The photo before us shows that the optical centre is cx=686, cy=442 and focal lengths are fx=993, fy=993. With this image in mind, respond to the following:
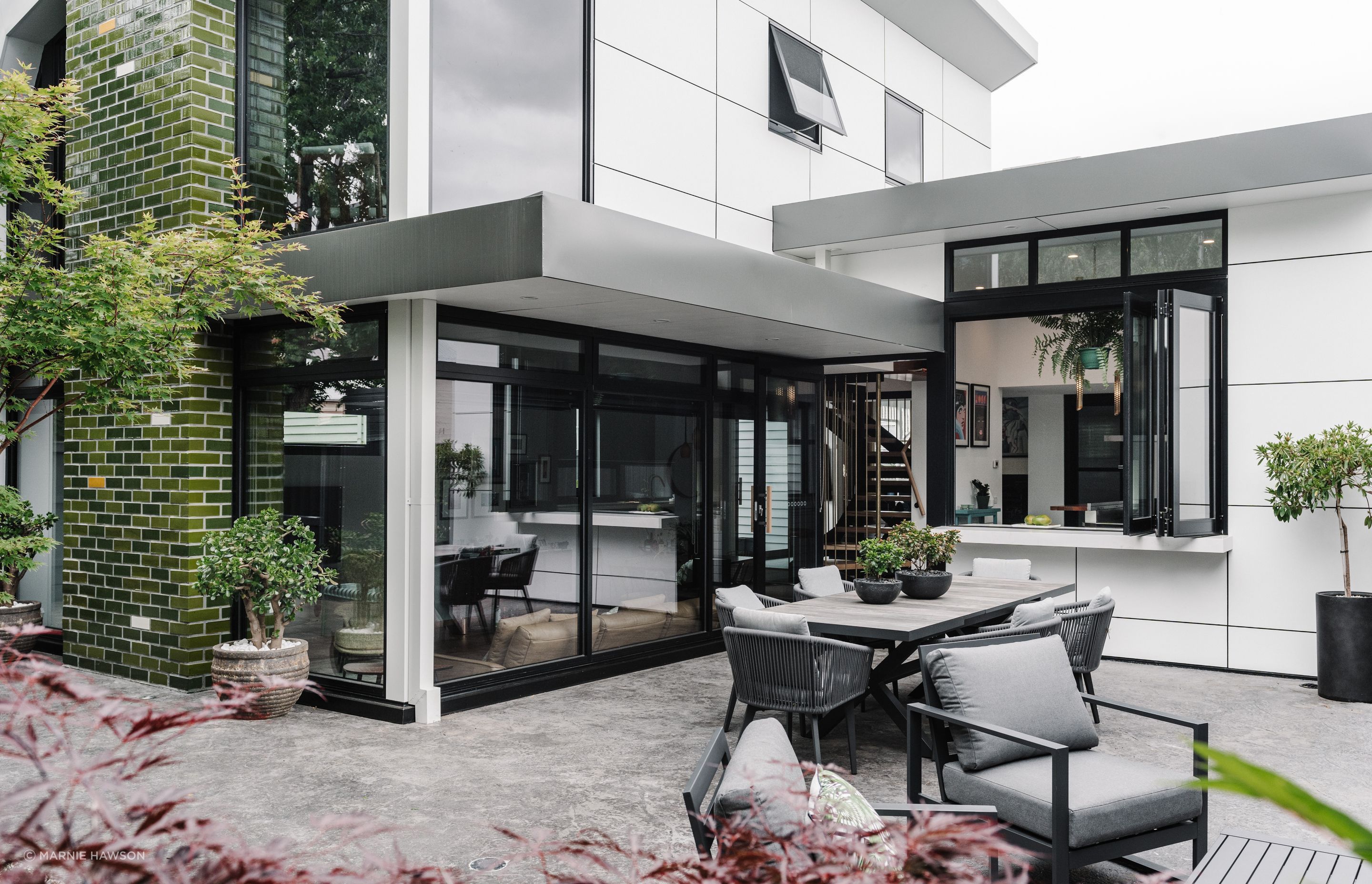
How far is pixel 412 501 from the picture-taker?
6055 millimetres

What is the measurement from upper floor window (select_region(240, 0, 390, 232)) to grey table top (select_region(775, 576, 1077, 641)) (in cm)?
375

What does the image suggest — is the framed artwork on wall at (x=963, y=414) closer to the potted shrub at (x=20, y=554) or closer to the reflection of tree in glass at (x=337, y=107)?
the reflection of tree in glass at (x=337, y=107)

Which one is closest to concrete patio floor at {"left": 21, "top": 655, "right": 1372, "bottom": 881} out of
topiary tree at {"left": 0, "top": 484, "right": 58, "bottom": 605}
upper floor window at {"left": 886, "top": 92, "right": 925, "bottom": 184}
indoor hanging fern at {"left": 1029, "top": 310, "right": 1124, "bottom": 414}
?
topiary tree at {"left": 0, "top": 484, "right": 58, "bottom": 605}

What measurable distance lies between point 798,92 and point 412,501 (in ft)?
18.2

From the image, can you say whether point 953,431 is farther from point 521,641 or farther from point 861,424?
point 521,641

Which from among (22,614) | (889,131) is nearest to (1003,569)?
(889,131)

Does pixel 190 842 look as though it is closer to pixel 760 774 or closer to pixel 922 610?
pixel 760 774

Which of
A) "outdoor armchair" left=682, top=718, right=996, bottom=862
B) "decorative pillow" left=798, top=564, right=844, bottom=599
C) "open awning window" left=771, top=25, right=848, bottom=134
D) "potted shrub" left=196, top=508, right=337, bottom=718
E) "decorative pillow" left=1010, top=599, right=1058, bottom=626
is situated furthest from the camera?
"open awning window" left=771, top=25, right=848, bottom=134

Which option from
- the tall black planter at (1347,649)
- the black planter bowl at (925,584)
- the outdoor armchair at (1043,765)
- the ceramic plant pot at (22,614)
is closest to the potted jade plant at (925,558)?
the black planter bowl at (925,584)

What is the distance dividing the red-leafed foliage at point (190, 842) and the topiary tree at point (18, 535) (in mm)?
4957

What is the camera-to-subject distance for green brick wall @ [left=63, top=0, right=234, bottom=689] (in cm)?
675

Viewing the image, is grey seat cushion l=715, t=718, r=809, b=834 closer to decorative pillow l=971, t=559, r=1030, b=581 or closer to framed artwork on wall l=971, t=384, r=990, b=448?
decorative pillow l=971, t=559, r=1030, b=581

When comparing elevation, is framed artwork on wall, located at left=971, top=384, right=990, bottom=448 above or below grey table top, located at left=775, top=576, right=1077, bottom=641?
above

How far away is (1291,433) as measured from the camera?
293 inches
